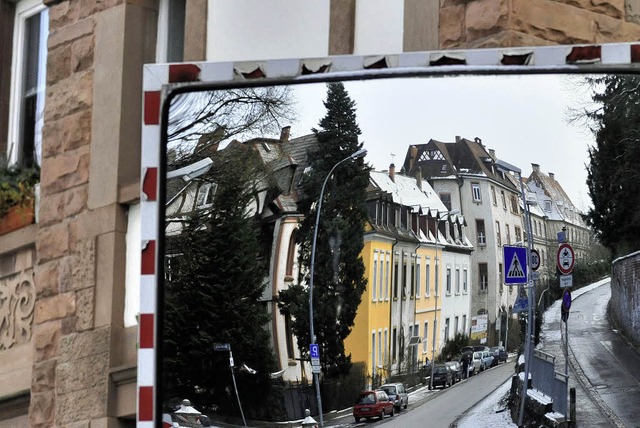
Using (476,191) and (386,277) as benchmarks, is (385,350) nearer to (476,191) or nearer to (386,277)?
(386,277)

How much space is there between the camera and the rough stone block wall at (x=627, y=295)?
7.95 feet

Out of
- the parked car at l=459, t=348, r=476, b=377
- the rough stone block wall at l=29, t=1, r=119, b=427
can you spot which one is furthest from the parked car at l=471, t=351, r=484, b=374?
the rough stone block wall at l=29, t=1, r=119, b=427

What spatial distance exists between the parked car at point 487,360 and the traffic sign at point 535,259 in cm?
21

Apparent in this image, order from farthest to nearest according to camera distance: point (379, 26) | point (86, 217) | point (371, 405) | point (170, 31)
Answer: point (170, 31) → point (86, 217) → point (379, 26) → point (371, 405)

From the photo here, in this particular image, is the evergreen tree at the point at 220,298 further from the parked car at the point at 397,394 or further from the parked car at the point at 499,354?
the parked car at the point at 499,354

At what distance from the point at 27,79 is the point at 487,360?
21.4 ft

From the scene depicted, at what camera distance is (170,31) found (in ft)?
22.8

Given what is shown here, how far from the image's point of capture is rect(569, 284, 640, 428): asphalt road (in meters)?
2.36

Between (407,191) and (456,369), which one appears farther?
(407,191)

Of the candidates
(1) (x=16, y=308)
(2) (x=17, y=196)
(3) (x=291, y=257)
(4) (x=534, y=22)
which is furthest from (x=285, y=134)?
(1) (x=16, y=308)

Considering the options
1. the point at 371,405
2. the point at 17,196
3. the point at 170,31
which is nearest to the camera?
the point at 371,405

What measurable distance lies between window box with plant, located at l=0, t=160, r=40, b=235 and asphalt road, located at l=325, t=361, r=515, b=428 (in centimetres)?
533

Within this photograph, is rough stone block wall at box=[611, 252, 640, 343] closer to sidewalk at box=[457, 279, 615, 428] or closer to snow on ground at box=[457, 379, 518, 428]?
sidewalk at box=[457, 279, 615, 428]

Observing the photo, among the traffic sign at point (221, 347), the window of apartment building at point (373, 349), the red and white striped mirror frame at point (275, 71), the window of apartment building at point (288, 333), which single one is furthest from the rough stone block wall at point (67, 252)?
the window of apartment building at point (373, 349)
